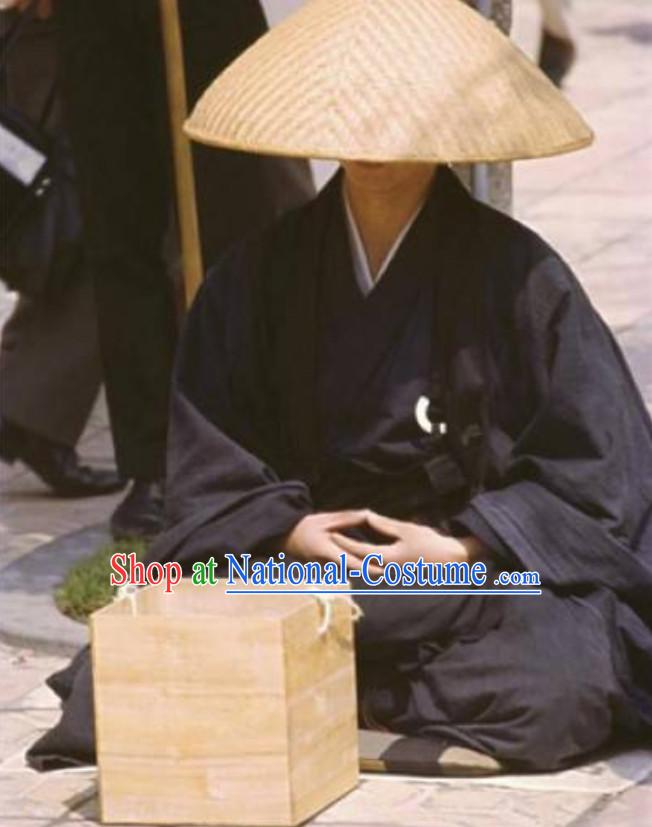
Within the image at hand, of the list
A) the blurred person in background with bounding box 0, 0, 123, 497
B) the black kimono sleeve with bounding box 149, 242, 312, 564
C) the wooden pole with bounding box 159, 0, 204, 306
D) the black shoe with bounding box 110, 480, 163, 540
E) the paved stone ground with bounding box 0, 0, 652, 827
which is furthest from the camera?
the blurred person in background with bounding box 0, 0, 123, 497

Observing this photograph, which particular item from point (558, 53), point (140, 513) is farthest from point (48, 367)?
point (558, 53)

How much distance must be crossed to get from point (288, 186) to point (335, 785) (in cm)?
194

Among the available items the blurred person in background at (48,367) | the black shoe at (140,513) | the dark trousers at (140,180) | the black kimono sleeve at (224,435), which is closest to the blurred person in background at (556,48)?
the blurred person in background at (48,367)

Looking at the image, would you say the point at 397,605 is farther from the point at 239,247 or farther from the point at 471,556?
the point at 239,247

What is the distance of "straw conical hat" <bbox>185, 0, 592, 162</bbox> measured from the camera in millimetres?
5246

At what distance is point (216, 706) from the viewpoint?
16.3 ft

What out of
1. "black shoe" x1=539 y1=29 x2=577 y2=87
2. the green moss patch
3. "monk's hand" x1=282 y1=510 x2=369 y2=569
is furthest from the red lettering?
"black shoe" x1=539 y1=29 x2=577 y2=87

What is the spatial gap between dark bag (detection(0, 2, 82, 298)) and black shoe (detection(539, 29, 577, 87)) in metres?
5.29

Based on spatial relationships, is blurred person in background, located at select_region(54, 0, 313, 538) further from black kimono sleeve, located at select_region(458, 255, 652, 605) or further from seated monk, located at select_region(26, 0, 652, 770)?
black kimono sleeve, located at select_region(458, 255, 652, 605)

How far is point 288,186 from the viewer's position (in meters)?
6.68

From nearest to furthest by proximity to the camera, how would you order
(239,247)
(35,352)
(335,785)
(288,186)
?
1. (335,785)
2. (239,247)
3. (288,186)
4. (35,352)

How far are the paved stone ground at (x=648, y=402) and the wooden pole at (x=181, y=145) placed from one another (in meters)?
0.86

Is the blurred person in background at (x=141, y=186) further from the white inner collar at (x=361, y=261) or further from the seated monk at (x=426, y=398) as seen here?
the white inner collar at (x=361, y=261)

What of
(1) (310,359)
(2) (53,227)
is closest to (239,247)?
(1) (310,359)
